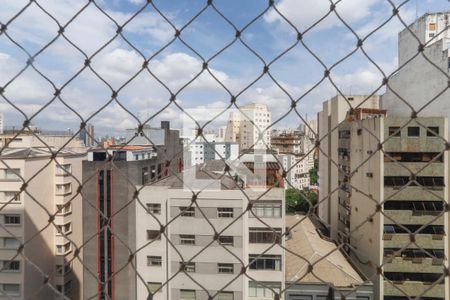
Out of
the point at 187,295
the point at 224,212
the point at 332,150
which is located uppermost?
the point at 332,150

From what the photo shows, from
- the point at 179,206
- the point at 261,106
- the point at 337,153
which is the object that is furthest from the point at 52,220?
the point at 337,153

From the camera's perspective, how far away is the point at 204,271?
511 cm

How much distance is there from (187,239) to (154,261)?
2.32 feet

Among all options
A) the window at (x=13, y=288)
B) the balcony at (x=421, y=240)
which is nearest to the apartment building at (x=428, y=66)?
the balcony at (x=421, y=240)

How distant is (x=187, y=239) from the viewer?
517 centimetres

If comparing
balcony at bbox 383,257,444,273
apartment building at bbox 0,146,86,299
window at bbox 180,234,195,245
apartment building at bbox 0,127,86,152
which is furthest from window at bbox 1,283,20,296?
balcony at bbox 383,257,444,273

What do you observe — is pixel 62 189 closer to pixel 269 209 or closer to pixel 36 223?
pixel 36 223

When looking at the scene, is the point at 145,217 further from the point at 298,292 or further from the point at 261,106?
the point at 261,106

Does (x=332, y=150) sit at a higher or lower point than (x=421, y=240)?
higher

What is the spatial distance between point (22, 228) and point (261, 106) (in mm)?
7120

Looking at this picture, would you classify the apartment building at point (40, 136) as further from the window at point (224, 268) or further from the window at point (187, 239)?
the window at point (224, 268)

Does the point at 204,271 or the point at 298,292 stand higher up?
the point at 204,271

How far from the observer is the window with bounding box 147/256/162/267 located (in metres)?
5.33

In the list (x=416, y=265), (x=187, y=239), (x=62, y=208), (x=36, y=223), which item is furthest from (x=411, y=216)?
(x=36, y=223)
